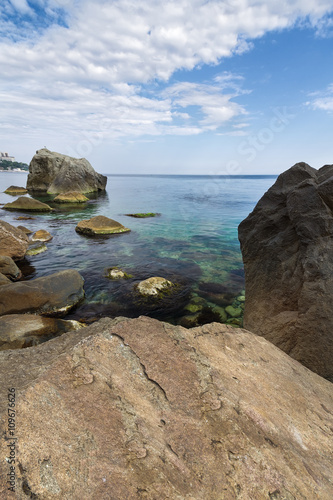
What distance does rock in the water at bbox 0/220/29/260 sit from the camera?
42.5 feet

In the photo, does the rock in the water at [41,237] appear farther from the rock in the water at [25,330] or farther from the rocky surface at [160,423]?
the rocky surface at [160,423]

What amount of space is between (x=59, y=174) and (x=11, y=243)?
141 ft

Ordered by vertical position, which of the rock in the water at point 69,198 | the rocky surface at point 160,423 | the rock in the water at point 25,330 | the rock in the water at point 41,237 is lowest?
the rock in the water at point 41,237

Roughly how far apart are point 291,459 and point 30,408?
2266 mm

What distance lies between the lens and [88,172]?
178ft

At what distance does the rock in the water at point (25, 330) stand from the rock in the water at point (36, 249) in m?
9.41

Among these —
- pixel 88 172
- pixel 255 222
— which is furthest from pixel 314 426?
pixel 88 172

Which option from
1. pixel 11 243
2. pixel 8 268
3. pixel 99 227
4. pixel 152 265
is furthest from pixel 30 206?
pixel 152 265

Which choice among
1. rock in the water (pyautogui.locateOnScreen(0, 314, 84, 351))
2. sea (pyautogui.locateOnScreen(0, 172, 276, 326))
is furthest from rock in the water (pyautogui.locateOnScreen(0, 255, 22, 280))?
rock in the water (pyautogui.locateOnScreen(0, 314, 84, 351))

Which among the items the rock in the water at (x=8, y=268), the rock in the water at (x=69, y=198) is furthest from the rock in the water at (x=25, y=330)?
the rock in the water at (x=69, y=198)

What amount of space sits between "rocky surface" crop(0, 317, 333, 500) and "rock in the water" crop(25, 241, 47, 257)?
43.5ft

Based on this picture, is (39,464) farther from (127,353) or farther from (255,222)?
(255,222)

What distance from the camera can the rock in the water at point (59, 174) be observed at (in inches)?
1969

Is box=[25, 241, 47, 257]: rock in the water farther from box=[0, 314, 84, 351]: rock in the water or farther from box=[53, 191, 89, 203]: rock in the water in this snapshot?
box=[53, 191, 89, 203]: rock in the water
